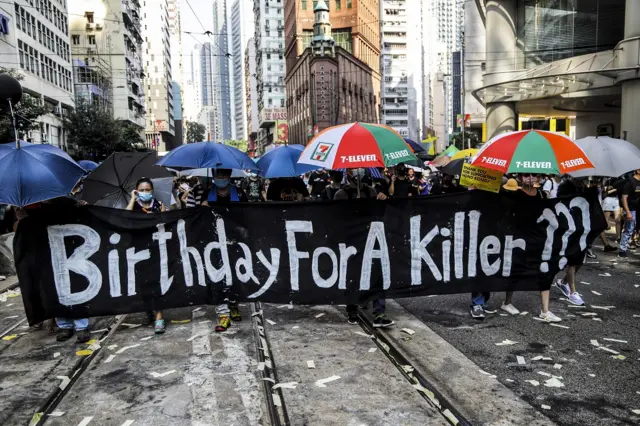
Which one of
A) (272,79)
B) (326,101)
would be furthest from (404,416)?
(272,79)

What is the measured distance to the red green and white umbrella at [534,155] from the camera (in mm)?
5902

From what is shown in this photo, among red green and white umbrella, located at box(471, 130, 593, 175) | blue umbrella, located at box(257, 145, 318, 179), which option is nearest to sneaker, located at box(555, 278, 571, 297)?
red green and white umbrella, located at box(471, 130, 593, 175)

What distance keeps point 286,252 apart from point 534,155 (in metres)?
3.13

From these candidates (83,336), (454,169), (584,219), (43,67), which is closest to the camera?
(83,336)

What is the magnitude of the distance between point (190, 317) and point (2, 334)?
7.66 feet

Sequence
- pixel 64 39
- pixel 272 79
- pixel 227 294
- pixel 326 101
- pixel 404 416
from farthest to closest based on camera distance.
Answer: pixel 272 79, pixel 326 101, pixel 64 39, pixel 227 294, pixel 404 416

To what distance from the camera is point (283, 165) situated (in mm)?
10109

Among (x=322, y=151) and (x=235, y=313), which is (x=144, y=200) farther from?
(x=322, y=151)

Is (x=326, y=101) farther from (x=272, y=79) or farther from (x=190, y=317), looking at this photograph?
(x=190, y=317)

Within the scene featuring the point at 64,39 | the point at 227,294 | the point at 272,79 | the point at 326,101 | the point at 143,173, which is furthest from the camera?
the point at 272,79

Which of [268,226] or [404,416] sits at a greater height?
[268,226]

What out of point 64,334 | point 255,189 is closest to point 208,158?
point 64,334

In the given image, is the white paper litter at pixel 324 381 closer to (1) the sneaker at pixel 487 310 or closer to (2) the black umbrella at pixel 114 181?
(1) the sneaker at pixel 487 310

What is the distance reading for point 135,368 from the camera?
5469 millimetres
